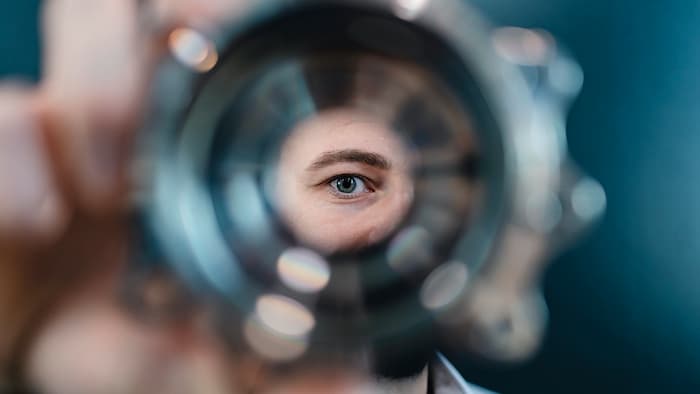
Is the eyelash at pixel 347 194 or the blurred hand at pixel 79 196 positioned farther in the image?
the eyelash at pixel 347 194

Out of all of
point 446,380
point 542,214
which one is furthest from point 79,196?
point 446,380

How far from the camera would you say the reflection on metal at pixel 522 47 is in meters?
0.41

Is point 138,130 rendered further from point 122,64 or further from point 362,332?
point 362,332

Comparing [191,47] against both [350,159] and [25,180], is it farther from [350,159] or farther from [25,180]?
[350,159]

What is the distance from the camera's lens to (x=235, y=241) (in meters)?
0.46

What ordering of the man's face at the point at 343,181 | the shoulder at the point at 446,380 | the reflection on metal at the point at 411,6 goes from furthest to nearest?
the shoulder at the point at 446,380 < the man's face at the point at 343,181 < the reflection on metal at the point at 411,6

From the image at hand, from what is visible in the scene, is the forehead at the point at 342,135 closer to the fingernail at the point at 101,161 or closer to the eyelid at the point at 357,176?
the eyelid at the point at 357,176

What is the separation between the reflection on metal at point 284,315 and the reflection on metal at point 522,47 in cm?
18

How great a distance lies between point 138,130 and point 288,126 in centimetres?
13

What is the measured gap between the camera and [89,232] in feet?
1.45

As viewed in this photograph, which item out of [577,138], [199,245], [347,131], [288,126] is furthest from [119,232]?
[577,138]

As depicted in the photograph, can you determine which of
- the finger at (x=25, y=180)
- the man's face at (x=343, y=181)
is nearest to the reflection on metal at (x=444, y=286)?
the man's face at (x=343, y=181)

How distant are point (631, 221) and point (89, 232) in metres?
0.50

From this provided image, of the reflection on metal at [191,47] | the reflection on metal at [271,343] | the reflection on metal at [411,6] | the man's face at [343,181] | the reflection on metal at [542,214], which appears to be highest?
the man's face at [343,181]
